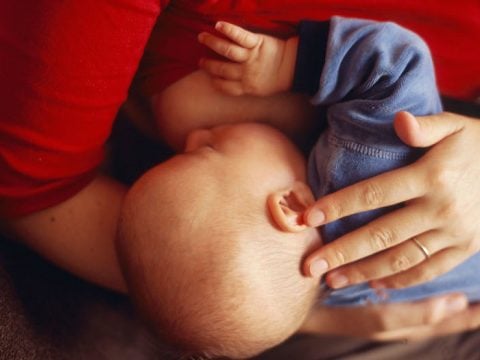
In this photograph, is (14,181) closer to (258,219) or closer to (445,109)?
(258,219)

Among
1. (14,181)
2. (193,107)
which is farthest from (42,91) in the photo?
(193,107)

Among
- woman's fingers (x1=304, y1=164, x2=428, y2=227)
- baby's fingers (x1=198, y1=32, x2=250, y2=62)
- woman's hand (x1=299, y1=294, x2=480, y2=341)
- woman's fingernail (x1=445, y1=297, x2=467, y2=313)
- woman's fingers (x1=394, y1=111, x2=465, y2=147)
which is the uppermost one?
baby's fingers (x1=198, y1=32, x2=250, y2=62)

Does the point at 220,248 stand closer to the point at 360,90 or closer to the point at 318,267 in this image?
the point at 318,267

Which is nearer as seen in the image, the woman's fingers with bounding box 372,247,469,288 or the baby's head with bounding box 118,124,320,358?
the baby's head with bounding box 118,124,320,358

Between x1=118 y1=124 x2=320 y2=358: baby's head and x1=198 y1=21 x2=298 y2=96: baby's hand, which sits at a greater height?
x1=198 y1=21 x2=298 y2=96: baby's hand

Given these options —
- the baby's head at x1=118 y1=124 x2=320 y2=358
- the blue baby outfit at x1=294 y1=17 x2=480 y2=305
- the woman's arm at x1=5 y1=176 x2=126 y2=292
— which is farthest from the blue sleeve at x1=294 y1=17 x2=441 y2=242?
the woman's arm at x1=5 y1=176 x2=126 y2=292

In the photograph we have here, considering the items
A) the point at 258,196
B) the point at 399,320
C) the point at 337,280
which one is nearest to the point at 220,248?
the point at 258,196

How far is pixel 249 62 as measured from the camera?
2.66ft

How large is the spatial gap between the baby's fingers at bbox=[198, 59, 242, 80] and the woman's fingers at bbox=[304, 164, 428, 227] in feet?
0.77

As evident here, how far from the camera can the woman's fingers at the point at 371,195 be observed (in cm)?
76

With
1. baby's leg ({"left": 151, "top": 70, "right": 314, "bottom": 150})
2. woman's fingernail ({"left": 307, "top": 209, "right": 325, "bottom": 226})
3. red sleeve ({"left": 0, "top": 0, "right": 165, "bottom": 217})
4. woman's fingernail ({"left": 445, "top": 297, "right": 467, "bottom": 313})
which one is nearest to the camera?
red sleeve ({"left": 0, "top": 0, "right": 165, "bottom": 217})

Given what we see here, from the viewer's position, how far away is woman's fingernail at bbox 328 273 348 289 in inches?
33.3

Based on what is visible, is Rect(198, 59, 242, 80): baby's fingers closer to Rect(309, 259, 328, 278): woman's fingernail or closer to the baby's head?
the baby's head

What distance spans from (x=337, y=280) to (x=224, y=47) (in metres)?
0.40
